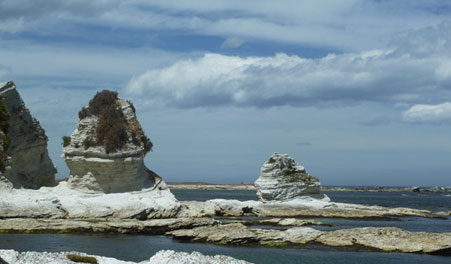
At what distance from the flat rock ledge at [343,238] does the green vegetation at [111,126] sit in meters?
16.8

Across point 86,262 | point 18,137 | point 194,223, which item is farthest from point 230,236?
point 18,137

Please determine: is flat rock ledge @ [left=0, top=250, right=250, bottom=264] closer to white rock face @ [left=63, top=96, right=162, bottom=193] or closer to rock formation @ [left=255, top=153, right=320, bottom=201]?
white rock face @ [left=63, top=96, right=162, bottom=193]

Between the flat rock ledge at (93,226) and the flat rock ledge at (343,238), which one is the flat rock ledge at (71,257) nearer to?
the flat rock ledge at (343,238)

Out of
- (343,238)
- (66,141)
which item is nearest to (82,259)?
(343,238)

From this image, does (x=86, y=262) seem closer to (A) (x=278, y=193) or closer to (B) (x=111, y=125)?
(B) (x=111, y=125)

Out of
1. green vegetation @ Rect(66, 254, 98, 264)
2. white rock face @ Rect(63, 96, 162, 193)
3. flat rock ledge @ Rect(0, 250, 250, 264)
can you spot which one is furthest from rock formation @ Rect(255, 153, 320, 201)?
green vegetation @ Rect(66, 254, 98, 264)

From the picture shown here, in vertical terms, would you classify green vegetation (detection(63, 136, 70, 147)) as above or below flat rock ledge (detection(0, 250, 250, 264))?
above

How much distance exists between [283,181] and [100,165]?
21.6 metres

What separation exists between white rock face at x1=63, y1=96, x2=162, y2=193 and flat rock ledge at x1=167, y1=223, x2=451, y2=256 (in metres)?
15.8

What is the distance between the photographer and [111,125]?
53031 mm

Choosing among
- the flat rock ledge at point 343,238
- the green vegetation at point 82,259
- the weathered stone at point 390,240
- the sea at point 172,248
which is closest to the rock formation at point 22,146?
the sea at point 172,248

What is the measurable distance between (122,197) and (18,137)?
1297 centimetres

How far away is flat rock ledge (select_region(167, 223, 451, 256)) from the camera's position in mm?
33031

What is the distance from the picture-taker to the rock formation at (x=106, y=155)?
51500 mm
